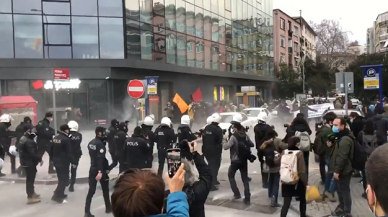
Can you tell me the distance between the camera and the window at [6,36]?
23.5 meters

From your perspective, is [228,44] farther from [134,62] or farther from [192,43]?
Result: [134,62]

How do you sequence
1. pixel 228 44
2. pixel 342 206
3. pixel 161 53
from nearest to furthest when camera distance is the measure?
pixel 342 206
pixel 161 53
pixel 228 44

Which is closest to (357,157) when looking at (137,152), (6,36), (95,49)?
(137,152)

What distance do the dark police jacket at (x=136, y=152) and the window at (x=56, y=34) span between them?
61.8 feet

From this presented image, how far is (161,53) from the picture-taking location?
29.1m

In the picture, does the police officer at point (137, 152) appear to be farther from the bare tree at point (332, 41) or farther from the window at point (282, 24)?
the window at point (282, 24)

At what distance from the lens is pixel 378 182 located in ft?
6.07

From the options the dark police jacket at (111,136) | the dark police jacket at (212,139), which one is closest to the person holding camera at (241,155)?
the dark police jacket at (212,139)

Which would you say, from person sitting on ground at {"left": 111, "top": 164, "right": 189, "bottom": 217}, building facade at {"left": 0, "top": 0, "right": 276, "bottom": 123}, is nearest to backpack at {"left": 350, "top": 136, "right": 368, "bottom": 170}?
person sitting on ground at {"left": 111, "top": 164, "right": 189, "bottom": 217}

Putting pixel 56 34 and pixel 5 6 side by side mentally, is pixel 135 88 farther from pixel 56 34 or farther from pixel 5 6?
pixel 5 6

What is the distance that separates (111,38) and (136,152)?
1909cm

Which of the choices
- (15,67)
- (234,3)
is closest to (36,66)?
(15,67)

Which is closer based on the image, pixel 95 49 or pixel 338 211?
pixel 338 211

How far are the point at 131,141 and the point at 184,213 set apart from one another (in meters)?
5.59
